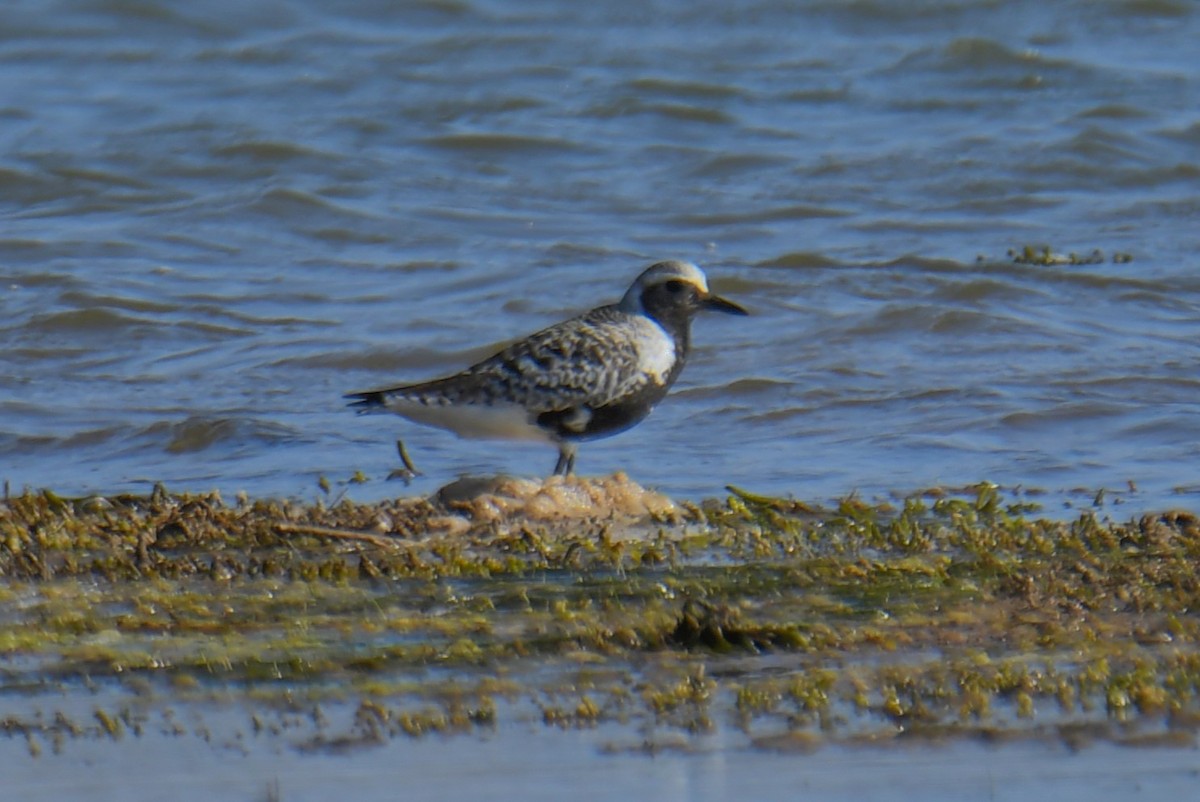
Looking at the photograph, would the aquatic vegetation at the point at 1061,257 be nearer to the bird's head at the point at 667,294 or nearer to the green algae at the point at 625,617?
the bird's head at the point at 667,294

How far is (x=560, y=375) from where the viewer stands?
7859 mm

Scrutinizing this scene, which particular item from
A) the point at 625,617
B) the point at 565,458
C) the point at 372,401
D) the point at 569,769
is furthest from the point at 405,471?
the point at 569,769

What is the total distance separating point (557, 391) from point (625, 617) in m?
2.45

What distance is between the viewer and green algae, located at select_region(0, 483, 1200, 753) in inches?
181

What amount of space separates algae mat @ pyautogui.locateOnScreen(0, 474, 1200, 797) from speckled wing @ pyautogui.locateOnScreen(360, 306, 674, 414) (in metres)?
0.71

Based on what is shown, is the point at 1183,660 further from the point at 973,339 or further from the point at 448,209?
the point at 448,209

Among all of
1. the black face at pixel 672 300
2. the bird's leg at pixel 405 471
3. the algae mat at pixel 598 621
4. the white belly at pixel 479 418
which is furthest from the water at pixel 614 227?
the algae mat at pixel 598 621

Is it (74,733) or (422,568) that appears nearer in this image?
(74,733)

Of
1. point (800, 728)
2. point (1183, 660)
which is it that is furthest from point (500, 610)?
point (1183, 660)

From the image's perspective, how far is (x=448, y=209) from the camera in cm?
1473

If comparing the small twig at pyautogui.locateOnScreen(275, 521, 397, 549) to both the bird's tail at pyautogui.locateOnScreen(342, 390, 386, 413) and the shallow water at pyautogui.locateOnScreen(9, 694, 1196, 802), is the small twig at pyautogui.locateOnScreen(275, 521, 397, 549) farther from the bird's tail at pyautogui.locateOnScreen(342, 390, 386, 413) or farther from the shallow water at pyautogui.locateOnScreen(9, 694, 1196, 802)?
the shallow water at pyautogui.locateOnScreen(9, 694, 1196, 802)

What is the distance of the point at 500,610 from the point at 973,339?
20.0 feet

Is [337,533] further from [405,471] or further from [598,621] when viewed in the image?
[405,471]

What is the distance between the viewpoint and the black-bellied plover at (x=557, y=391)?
310 inches
